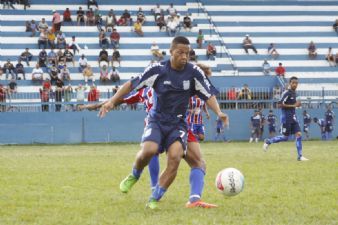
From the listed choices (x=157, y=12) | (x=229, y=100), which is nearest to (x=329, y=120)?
(x=229, y=100)

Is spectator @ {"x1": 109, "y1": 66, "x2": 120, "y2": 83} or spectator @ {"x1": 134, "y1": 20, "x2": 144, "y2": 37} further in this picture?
spectator @ {"x1": 134, "y1": 20, "x2": 144, "y2": 37}

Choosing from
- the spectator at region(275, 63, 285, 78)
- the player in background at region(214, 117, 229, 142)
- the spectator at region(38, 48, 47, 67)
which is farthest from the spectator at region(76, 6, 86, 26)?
the player in background at region(214, 117, 229, 142)

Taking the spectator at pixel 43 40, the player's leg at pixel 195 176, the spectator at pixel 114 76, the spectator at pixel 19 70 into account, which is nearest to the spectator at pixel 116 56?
the spectator at pixel 114 76

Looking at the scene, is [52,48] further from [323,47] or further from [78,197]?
[78,197]

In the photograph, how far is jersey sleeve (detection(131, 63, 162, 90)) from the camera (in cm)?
1019

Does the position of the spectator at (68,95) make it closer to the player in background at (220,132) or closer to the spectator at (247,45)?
the player in background at (220,132)

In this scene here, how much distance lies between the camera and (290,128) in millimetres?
23031

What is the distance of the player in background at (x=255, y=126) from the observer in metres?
39.0

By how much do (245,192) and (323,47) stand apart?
38089mm

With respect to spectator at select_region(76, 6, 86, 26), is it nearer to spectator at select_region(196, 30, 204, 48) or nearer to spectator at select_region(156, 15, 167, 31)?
spectator at select_region(156, 15, 167, 31)

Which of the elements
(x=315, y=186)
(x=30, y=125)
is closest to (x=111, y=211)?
(x=315, y=186)

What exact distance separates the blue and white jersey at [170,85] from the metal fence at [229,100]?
27.3 metres

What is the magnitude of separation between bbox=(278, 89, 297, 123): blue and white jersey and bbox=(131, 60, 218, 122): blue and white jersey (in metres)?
13.0

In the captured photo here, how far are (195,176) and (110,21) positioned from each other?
123 feet
